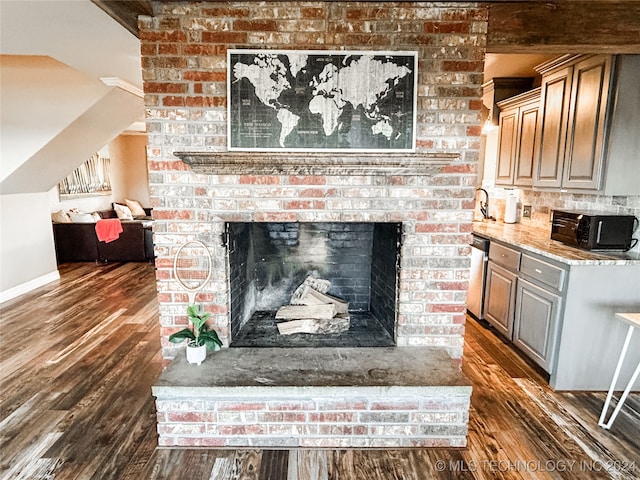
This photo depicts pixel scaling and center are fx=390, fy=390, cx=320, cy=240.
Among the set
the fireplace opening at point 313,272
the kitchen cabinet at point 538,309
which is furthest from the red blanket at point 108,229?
the kitchen cabinet at point 538,309

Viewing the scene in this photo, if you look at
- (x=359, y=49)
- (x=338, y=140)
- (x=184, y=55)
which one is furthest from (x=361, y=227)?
(x=184, y=55)

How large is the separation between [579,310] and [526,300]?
0.43 meters

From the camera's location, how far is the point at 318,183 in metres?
2.16

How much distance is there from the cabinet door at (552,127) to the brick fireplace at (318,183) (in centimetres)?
132

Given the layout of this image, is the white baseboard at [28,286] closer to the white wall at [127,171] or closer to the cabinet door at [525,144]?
the white wall at [127,171]

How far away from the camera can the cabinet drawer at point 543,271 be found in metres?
2.55

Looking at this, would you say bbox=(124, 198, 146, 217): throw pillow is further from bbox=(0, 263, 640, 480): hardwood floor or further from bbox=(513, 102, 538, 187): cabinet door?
bbox=(513, 102, 538, 187): cabinet door

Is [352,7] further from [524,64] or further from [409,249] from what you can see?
[524,64]

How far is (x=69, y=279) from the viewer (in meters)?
5.11

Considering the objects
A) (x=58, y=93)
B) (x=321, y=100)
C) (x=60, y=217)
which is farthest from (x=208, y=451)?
(x=60, y=217)

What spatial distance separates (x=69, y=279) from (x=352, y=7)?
4934mm

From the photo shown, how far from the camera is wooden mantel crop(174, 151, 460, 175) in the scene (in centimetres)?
197

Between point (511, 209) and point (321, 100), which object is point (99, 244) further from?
point (511, 209)

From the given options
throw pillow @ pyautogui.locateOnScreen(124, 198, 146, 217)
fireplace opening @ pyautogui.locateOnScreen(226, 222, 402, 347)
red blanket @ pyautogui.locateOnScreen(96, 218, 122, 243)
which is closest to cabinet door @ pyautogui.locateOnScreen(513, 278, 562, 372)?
fireplace opening @ pyautogui.locateOnScreen(226, 222, 402, 347)
